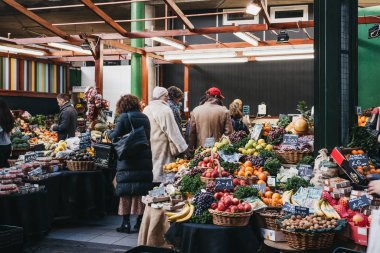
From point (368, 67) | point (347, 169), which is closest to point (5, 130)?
point (347, 169)

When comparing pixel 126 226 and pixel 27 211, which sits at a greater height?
pixel 27 211

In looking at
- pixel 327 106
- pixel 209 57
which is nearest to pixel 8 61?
pixel 209 57

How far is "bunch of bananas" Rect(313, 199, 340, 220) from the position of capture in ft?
12.3

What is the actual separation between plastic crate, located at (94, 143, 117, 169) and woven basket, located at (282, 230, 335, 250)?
3473 mm

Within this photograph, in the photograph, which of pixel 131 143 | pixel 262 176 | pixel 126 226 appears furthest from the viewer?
pixel 126 226

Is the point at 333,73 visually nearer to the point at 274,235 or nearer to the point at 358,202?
the point at 358,202

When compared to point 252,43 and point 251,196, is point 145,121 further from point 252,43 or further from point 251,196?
point 252,43

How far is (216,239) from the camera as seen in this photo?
3605 mm

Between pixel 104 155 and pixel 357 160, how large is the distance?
11.0 ft

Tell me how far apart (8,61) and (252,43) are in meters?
5.93

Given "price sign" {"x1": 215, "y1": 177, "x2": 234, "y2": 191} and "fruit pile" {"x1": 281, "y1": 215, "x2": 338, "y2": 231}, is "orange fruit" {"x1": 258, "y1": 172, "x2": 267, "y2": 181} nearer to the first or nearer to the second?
"price sign" {"x1": 215, "y1": 177, "x2": 234, "y2": 191}

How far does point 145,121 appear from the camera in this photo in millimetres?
6445

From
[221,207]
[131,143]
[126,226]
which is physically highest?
[131,143]

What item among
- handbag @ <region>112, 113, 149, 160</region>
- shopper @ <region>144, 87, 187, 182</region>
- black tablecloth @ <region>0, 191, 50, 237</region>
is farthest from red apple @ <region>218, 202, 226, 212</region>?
shopper @ <region>144, 87, 187, 182</region>
